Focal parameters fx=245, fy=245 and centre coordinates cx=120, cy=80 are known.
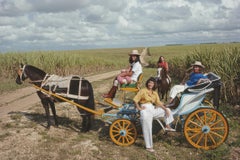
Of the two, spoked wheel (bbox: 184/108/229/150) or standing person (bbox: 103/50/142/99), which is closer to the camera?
spoked wheel (bbox: 184/108/229/150)

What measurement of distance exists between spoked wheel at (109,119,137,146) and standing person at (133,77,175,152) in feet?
1.40

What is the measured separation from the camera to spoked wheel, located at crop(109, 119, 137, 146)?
5824 millimetres

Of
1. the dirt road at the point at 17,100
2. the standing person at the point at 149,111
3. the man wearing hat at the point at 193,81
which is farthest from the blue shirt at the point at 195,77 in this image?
the dirt road at the point at 17,100

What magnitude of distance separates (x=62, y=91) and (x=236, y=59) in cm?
689

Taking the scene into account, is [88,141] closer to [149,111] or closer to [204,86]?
[149,111]

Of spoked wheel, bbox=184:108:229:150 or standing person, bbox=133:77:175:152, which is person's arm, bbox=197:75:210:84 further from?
standing person, bbox=133:77:175:152

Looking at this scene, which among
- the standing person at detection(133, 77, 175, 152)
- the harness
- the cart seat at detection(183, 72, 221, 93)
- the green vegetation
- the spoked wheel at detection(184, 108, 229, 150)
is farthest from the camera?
the green vegetation

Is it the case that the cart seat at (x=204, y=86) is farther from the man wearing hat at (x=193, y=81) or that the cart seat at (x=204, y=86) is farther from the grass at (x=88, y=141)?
the grass at (x=88, y=141)

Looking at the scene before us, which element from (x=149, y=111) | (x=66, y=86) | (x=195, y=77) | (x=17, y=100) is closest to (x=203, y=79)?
(x=195, y=77)

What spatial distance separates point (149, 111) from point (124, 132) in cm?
85

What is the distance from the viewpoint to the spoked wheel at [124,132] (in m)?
5.82

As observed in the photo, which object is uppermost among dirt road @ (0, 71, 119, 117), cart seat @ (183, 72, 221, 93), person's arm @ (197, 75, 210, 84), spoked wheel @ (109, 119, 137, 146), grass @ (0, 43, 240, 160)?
person's arm @ (197, 75, 210, 84)

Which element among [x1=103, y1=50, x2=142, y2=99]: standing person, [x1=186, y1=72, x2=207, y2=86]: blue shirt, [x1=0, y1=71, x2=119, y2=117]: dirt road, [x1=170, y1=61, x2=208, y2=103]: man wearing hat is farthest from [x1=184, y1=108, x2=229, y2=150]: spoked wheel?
[x1=0, y1=71, x2=119, y2=117]: dirt road

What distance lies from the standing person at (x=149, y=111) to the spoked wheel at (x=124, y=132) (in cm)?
43
